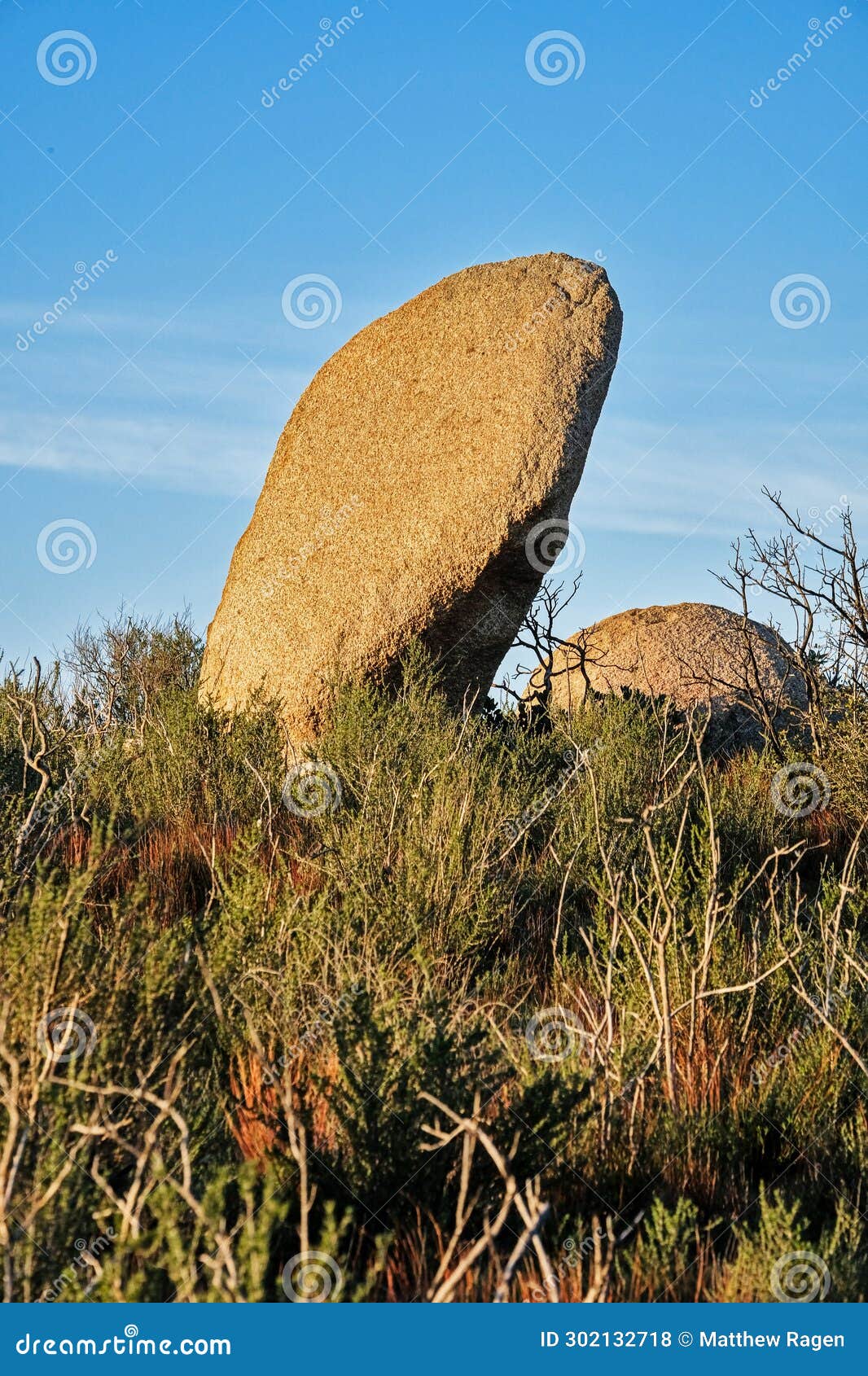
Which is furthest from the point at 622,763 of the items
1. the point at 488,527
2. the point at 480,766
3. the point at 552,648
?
the point at 552,648

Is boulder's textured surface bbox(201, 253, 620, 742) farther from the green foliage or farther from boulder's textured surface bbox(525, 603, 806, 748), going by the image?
boulder's textured surface bbox(525, 603, 806, 748)

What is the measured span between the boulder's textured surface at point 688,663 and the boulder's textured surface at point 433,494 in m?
3.12

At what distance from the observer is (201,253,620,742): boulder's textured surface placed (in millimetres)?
6801

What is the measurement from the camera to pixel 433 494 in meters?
6.98

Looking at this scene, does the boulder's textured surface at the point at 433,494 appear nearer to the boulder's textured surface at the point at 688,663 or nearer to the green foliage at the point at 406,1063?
the green foliage at the point at 406,1063

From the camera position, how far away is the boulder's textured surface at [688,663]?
10156 millimetres

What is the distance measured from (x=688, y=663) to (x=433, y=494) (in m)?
4.80

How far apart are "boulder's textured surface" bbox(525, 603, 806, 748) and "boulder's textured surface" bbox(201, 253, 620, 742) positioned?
312 cm

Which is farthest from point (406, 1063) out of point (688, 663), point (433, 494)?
point (688, 663)

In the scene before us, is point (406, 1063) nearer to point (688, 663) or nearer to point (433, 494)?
point (433, 494)

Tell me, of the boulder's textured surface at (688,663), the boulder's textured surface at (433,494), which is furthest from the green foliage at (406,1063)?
the boulder's textured surface at (688,663)

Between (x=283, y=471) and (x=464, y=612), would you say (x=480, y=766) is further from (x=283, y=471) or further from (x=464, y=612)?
(x=283, y=471)

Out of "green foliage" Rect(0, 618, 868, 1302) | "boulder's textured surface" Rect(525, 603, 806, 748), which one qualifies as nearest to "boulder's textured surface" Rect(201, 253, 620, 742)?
"green foliage" Rect(0, 618, 868, 1302)

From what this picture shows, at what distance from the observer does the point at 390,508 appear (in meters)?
7.15
